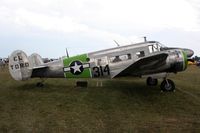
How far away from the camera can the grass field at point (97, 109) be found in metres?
12.2

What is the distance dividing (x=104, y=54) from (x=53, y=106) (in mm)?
5383

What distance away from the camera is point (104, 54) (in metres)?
19.1

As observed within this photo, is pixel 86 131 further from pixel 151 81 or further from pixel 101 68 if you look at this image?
pixel 151 81

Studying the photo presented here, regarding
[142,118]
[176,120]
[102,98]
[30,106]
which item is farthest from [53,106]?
[176,120]

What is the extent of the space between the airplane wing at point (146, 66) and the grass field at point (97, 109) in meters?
1.14

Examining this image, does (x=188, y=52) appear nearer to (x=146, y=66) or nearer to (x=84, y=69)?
(x=146, y=66)

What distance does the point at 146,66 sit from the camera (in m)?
18.1

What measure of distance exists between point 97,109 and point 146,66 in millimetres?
4801

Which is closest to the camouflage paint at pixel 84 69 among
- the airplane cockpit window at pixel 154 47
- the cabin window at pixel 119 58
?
the cabin window at pixel 119 58

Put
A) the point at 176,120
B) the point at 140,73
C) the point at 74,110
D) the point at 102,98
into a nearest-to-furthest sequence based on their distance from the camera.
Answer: the point at 176,120 → the point at 74,110 → the point at 102,98 → the point at 140,73

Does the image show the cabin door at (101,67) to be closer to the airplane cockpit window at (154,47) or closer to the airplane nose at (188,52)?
the airplane cockpit window at (154,47)

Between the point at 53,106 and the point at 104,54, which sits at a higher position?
the point at 104,54

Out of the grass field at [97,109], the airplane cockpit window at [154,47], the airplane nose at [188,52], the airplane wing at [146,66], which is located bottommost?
the grass field at [97,109]

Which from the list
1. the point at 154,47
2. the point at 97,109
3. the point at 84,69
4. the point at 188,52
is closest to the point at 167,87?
the point at 154,47
